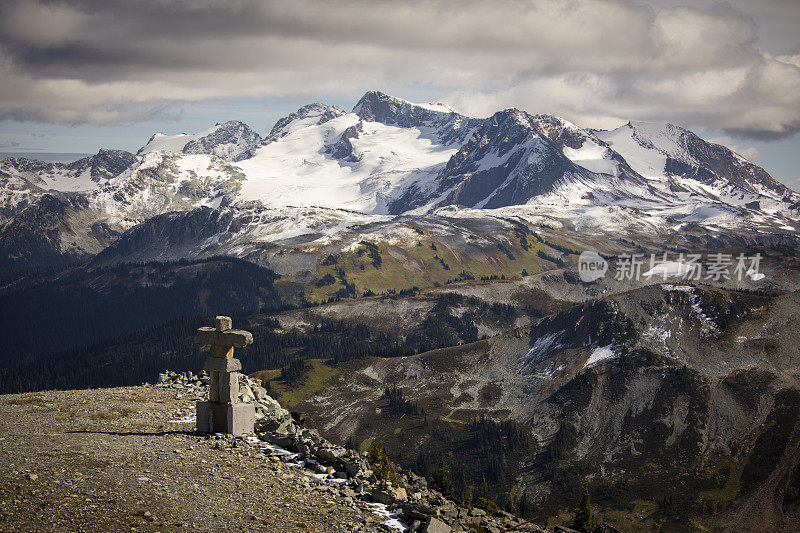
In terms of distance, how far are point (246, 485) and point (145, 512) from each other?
675cm

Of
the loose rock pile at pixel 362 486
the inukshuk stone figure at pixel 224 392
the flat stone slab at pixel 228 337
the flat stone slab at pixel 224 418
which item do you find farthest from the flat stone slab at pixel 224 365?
the loose rock pile at pixel 362 486

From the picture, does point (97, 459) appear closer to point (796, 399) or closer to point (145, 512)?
point (145, 512)

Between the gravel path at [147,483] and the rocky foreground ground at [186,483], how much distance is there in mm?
58

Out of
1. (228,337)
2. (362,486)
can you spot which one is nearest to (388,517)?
(362,486)

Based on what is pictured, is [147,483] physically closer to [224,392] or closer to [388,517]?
[224,392]

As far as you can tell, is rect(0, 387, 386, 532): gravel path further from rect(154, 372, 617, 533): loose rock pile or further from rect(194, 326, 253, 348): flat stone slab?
rect(194, 326, 253, 348): flat stone slab

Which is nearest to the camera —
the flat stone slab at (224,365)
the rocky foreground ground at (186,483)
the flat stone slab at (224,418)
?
the rocky foreground ground at (186,483)

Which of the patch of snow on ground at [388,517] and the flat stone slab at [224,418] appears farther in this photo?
the flat stone slab at [224,418]

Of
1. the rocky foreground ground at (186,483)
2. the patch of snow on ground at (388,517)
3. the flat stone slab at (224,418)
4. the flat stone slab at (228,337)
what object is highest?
the flat stone slab at (228,337)

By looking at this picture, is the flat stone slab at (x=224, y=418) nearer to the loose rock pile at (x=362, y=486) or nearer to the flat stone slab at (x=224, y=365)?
the loose rock pile at (x=362, y=486)

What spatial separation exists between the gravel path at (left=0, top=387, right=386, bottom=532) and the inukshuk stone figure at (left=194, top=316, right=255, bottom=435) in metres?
1.63

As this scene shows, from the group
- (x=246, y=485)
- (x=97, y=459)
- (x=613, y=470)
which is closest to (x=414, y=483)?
(x=246, y=485)

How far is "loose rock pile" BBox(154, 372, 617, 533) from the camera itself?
41594mm

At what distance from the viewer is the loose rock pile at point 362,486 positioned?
136 feet
